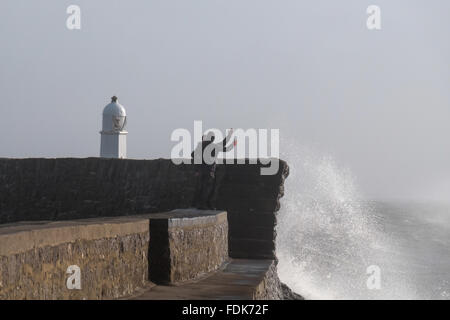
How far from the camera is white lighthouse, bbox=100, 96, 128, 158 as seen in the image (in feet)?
71.8

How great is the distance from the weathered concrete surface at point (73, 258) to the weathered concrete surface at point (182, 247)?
1.00ft

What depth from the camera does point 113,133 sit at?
2200cm

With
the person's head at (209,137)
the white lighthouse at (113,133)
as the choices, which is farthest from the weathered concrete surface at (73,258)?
the white lighthouse at (113,133)

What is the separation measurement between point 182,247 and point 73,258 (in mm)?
2791

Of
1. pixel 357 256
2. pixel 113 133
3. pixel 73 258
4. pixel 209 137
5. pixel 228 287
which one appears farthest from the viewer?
pixel 357 256

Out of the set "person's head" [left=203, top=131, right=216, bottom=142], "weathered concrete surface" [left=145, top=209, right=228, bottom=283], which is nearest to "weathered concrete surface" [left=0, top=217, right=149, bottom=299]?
"weathered concrete surface" [left=145, top=209, right=228, bottom=283]

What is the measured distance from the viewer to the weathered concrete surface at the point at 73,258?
4.94 m

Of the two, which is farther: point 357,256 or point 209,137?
point 357,256

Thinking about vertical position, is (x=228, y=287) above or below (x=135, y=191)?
below

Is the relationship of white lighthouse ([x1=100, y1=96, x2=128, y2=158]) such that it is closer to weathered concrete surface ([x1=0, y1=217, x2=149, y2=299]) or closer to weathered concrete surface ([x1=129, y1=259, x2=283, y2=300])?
weathered concrete surface ([x1=129, y1=259, x2=283, y2=300])

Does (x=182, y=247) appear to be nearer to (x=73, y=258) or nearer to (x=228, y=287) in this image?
(x=228, y=287)

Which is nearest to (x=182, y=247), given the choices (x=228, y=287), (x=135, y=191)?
(x=228, y=287)
